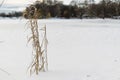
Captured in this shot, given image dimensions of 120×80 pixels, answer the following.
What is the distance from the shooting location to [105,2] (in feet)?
121

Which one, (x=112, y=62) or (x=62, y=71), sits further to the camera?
(x=112, y=62)

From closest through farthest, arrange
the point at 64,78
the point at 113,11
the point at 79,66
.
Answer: the point at 64,78, the point at 79,66, the point at 113,11

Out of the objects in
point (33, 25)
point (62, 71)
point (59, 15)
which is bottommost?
point (59, 15)

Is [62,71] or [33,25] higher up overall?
[33,25]

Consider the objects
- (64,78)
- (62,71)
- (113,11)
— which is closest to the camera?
(64,78)

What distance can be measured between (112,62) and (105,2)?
110 feet

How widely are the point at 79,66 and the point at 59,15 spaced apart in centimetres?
3229

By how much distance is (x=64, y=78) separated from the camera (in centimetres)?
313

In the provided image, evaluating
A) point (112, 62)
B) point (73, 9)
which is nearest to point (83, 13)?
point (73, 9)

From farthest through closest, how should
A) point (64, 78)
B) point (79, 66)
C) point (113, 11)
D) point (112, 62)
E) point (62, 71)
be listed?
point (113, 11)
point (112, 62)
point (79, 66)
point (62, 71)
point (64, 78)

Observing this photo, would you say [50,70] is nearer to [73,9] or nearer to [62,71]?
[62,71]

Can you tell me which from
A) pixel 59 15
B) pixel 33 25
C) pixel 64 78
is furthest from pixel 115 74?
pixel 59 15

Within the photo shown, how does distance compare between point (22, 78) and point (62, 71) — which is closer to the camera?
point (22, 78)

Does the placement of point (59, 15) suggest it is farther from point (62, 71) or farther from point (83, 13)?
point (62, 71)
